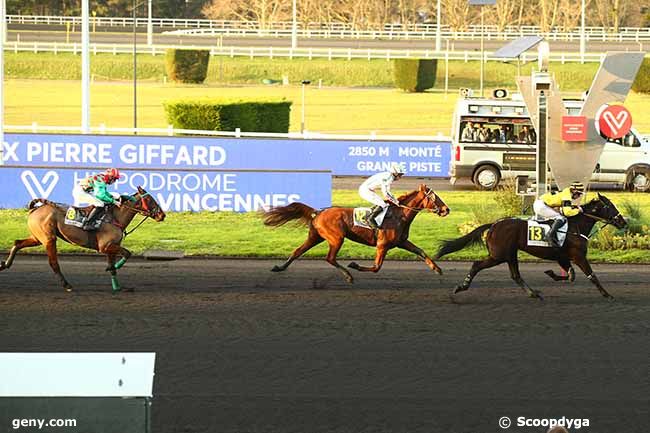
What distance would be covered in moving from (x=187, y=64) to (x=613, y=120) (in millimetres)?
40928

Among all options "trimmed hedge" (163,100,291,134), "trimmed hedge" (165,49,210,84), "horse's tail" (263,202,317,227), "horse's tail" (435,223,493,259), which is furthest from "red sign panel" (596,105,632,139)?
"trimmed hedge" (165,49,210,84)

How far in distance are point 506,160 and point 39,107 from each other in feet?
89.7

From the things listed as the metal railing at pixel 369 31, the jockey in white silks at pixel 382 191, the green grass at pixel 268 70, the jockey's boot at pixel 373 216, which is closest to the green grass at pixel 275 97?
the green grass at pixel 268 70

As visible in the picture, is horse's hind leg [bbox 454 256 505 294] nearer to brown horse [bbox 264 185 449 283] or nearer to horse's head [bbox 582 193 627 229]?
brown horse [bbox 264 185 449 283]

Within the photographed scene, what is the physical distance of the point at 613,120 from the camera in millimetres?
18594

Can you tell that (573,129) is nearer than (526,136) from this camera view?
Yes

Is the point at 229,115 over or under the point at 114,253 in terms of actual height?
over

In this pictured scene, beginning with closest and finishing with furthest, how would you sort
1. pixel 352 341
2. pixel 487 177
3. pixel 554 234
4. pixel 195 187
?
pixel 352 341 < pixel 554 234 < pixel 195 187 < pixel 487 177

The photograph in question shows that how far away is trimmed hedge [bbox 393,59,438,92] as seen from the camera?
5691cm

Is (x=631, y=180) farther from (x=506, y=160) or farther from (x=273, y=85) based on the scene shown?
(x=273, y=85)

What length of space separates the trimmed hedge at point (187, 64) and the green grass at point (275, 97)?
3.11 feet

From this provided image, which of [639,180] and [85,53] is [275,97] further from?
[639,180]

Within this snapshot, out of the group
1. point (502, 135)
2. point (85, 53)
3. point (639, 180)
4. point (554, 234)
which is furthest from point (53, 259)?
point (639, 180)

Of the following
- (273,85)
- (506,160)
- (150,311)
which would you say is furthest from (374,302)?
(273,85)
